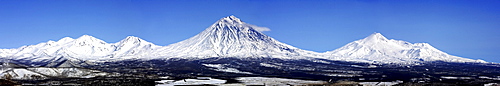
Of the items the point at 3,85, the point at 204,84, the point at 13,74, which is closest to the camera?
the point at 3,85

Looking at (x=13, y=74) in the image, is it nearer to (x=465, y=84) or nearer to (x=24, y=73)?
(x=24, y=73)

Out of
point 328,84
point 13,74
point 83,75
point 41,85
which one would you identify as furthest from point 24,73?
point 328,84

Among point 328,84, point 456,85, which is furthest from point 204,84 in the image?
point 456,85

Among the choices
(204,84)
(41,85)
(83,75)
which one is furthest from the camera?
(83,75)

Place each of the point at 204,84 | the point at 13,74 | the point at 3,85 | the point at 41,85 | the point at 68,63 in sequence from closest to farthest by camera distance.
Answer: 1. the point at 3,85
2. the point at 41,85
3. the point at 204,84
4. the point at 13,74
5. the point at 68,63

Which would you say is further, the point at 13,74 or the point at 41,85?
the point at 13,74

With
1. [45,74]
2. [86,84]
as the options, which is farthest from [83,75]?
[86,84]

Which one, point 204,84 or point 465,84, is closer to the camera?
point 204,84

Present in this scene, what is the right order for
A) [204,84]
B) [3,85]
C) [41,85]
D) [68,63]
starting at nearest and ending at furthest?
[3,85]
[41,85]
[204,84]
[68,63]

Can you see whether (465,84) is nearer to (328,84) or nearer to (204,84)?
(328,84)
